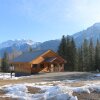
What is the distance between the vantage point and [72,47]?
287ft

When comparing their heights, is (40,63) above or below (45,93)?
above

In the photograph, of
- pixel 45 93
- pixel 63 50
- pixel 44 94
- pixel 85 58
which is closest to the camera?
pixel 44 94

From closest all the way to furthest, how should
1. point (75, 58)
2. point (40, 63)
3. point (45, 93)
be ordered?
point (45, 93) < point (40, 63) < point (75, 58)

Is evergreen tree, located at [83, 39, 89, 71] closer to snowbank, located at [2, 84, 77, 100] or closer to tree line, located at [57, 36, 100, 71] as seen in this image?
tree line, located at [57, 36, 100, 71]

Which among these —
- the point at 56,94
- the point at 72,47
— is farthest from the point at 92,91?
the point at 72,47

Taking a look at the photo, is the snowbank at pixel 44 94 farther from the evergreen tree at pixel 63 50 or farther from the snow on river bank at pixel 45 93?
the evergreen tree at pixel 63 50

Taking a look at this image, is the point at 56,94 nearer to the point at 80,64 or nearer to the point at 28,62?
the point at 28,62

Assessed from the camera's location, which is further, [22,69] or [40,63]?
[22,69]

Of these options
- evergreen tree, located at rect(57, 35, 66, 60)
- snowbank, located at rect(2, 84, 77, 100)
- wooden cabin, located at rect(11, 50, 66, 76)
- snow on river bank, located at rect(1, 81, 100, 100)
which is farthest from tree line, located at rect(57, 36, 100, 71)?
snowbank, located at rect(2, 84, 77, 100)

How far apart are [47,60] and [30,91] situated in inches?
1656

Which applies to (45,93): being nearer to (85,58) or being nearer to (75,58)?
(75,58)

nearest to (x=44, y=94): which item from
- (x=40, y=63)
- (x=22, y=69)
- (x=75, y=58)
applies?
(x=40, y=63)

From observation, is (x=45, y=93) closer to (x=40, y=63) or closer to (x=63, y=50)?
(x=40, y=63)

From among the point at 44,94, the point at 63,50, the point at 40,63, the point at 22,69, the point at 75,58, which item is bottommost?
the point at 44,94
